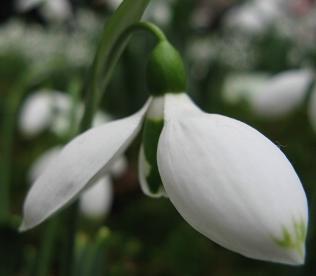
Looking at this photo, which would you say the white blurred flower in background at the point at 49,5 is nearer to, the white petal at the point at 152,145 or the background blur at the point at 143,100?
the background blur at the point at 143,100

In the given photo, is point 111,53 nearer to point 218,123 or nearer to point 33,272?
point 218,123

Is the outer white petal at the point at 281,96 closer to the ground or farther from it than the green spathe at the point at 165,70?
closer to the ground

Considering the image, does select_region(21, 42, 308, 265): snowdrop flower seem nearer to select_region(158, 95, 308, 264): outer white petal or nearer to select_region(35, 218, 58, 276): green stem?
select_region(158, 95, 308, 264): outer white petal

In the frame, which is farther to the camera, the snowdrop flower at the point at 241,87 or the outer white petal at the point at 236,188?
the snowdrop flower at the point at 241,87

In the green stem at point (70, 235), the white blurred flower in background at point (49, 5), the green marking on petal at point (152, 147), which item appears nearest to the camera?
the green marking on petal at point (152, 147)

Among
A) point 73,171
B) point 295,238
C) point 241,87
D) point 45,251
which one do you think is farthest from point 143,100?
point 295,238

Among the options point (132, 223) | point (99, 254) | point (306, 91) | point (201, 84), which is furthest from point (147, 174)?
point (201, 84)

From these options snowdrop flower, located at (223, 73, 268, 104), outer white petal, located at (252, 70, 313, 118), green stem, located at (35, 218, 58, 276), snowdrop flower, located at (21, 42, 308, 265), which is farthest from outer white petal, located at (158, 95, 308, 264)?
snowdrop flower, located at (223, 73, 268, 104)

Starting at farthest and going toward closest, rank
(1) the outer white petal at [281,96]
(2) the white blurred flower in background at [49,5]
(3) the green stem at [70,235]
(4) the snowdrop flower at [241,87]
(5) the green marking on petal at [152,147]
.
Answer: (4) the snowdrop flower at [241,87] → (2) the white blurred flower in background at [49,5] → (1) the outer white petal at [281,96] → (3) the green stem at [70,235] → (5) the green marking on petal at [152,147]

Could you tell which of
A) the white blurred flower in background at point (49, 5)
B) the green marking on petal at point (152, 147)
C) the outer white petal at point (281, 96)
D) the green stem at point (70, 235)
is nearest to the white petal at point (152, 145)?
the green marking on petal at point (152, 147)
